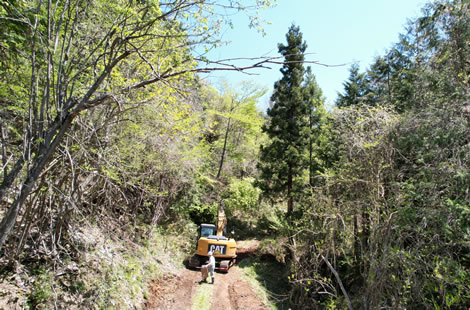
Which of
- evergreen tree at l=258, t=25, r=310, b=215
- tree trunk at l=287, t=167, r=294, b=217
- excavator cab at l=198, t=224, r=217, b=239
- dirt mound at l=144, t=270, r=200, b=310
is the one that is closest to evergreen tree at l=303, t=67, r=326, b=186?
evergreen tree at l=258, t=25, r=310, b=215

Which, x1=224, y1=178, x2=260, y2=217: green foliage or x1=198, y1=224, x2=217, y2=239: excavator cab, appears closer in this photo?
x1=198, y1=224, x2=217, y2=239: excavator cab

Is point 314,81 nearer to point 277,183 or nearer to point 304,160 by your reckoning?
point 304,160

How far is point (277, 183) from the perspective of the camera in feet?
55.4

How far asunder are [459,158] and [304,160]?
35.6 feet

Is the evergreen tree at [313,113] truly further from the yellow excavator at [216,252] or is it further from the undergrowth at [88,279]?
the undergrowth at [88,279]

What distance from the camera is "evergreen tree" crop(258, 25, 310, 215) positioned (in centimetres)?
1638

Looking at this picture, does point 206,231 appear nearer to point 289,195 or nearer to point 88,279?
point 289,195

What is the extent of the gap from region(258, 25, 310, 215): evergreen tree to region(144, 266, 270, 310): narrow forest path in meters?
7.29

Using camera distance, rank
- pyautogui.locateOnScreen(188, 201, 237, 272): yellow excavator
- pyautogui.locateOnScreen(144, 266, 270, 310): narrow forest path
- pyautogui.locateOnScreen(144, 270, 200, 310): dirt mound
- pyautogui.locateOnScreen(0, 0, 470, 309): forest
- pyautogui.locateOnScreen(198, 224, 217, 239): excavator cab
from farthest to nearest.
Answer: pyautogui.locateOnScreen(198, 224, 217, 239): excavator cab < pyautogui.locateOnScreen(188, 201, 237, 272): yellow excavator < pyautogui.locateOnScreen(144, 266, 270, 310): narrow forest path < pyautogui.locateOnScreen(144, 270, 200, 310): dirt mound < pyautogui.locateOnScreen(0, 0, 470, 309): forest

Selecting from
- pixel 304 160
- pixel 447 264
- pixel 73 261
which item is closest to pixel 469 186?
pixel 447 264

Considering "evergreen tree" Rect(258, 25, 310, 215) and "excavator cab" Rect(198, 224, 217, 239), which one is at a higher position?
"evergreen tree" Rect(258, 25, 310, 215)

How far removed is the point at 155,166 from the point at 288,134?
9.37m

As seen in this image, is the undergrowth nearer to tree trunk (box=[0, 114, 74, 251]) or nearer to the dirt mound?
the dirt mound

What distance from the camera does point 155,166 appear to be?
33.8 ft
